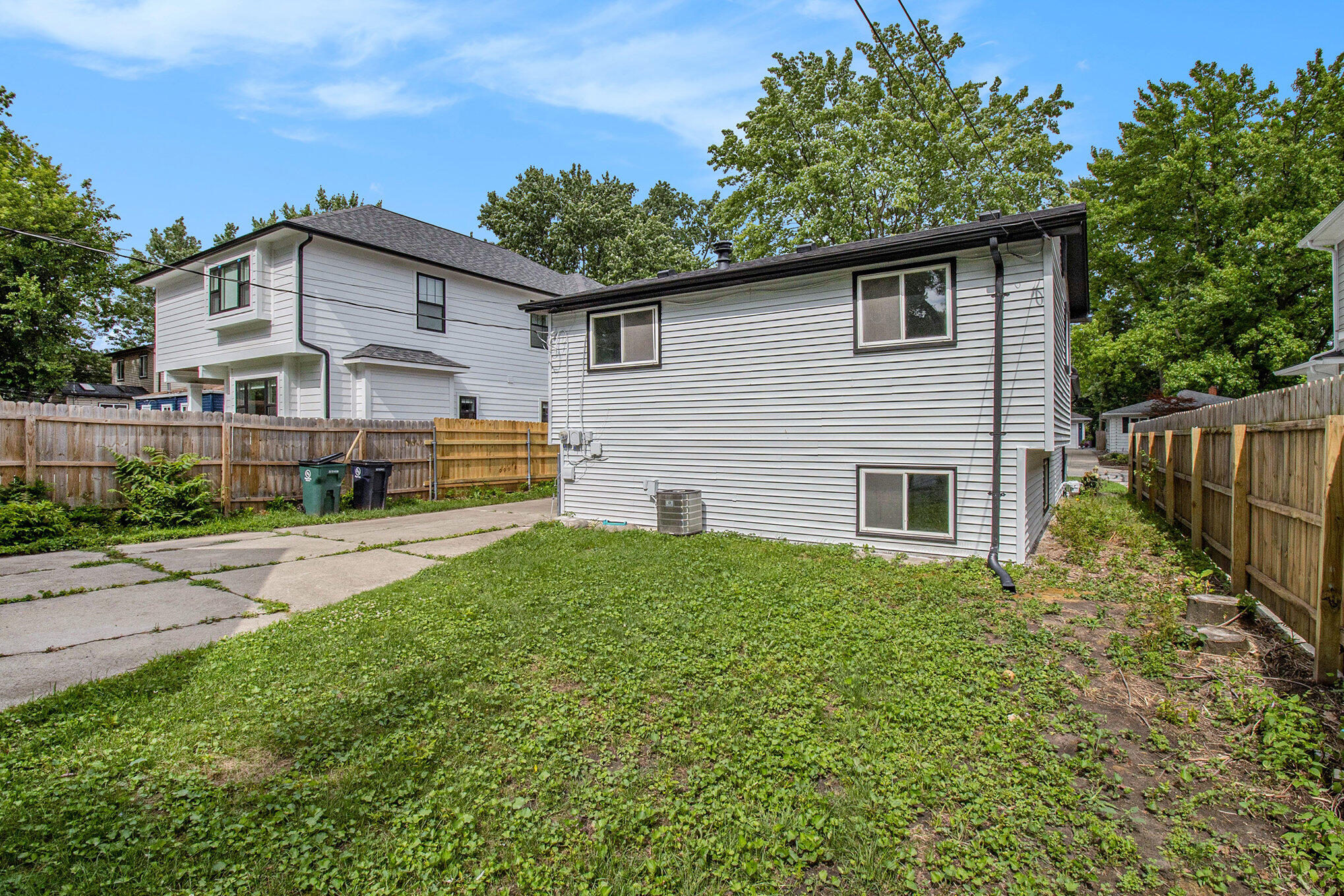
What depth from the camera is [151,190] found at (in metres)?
13.0

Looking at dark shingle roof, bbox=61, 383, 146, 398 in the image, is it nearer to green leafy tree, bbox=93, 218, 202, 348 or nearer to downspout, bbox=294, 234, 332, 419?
green leafy tree, bbox=93, 218, 202, 348

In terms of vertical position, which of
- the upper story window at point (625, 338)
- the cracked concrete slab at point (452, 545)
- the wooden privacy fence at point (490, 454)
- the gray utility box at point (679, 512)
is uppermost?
the upper story window at point (625, 338)

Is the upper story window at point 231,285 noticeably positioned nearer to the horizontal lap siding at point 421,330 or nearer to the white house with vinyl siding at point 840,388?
the horizontal lap siding at point 421,330

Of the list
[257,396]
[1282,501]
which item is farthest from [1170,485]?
[257,396]

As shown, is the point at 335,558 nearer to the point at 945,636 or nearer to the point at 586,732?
the point at 586,732

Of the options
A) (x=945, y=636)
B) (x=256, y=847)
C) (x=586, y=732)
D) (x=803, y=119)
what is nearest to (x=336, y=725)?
(x=256, y=847)

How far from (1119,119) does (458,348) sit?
97.1 feet

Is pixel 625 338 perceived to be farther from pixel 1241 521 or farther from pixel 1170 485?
pixel 1170 485

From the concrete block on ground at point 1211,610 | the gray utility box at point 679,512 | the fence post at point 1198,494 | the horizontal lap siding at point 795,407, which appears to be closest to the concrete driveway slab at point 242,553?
the horizontal lap siding at point 795,407

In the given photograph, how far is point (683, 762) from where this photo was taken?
120 inches

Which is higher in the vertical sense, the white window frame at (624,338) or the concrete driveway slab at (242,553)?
the white window frame at (624,338)

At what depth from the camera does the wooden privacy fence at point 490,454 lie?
14.3m

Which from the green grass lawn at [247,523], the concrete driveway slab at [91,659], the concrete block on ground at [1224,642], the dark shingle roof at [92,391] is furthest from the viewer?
the dark shingle roof at [92,391]

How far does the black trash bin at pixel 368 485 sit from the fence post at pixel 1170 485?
44.4 ft
